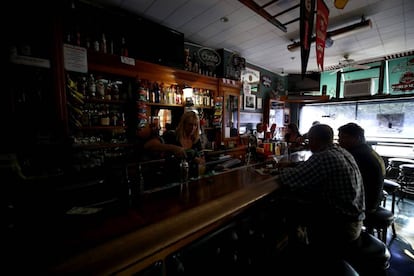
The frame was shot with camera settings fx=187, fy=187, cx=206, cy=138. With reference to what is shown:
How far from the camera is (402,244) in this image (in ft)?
8.27

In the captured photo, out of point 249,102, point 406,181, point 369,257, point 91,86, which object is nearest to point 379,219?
point 369,257

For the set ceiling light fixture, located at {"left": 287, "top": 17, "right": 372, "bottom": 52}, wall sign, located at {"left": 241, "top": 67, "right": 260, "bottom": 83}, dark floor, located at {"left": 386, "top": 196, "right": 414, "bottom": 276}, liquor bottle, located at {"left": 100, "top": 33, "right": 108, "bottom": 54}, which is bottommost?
dark floor, located at {"left": 386, "top": 196, "right": 414, "bottom": 276}

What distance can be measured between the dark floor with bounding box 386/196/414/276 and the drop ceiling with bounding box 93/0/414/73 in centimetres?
327

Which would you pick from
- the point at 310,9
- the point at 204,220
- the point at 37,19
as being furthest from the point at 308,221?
the point at 37,19

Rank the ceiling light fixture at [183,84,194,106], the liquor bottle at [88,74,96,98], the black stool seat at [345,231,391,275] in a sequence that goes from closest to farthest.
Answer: the black stool seat at [345,231,391,275], the liquor bottle at [88,74,96,98], the ceiling light fixture at [183,84,194,106]

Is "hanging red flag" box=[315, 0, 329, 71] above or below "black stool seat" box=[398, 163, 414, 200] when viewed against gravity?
above

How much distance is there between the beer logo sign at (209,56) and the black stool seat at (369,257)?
12.2 feet

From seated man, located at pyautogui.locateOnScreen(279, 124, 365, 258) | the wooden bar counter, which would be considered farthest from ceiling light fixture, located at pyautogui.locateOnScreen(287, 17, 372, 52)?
the wooden bar counter

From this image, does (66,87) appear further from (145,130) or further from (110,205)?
(110,205)

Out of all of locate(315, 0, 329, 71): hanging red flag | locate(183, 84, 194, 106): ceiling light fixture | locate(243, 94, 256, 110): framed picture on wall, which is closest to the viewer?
locate(315, 0, 329, 71): hanging red flag

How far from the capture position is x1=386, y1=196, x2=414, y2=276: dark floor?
2.12m

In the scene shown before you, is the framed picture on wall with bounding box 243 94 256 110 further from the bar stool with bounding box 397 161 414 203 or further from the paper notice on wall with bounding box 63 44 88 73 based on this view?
the paper notice on wall with bounding box 63 44 88 73

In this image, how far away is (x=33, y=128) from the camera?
84.5 inches

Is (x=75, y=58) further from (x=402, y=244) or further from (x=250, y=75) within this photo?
(x=402, y=244)
